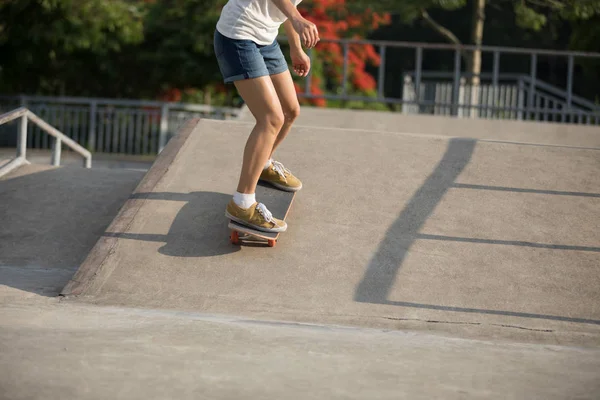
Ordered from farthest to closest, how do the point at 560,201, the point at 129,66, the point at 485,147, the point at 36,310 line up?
1. the point at 129,66
2. the point at 485,147
3. the point at 560,201
4. the point at 36,310

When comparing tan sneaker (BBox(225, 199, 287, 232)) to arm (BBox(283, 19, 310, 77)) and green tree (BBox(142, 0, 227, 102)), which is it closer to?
arm (BBox(283, 19, 310, 77))

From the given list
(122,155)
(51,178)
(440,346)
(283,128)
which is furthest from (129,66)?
(440,346)

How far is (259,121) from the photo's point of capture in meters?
5.27

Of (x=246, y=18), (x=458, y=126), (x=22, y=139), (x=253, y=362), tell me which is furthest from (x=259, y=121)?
(x=458, y=126)

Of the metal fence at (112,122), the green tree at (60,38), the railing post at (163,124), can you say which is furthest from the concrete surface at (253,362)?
the green tree at (60,38)

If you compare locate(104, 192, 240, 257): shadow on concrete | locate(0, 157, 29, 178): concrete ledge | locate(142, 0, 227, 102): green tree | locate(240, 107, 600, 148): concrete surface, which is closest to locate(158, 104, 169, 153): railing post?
locate(142, 0, 227, 102): green tree

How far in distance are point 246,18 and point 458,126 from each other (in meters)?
6.54

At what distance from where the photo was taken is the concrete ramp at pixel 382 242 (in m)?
4.82

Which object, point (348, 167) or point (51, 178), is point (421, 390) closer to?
point (348, 167)

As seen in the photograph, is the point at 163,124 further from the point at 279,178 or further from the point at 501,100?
the point at 279,178

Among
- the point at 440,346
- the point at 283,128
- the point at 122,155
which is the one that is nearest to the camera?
the point at 440,346

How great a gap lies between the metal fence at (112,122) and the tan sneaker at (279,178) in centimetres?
1404

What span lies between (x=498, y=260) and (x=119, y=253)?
2385 mm

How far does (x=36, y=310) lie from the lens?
14.4ft
